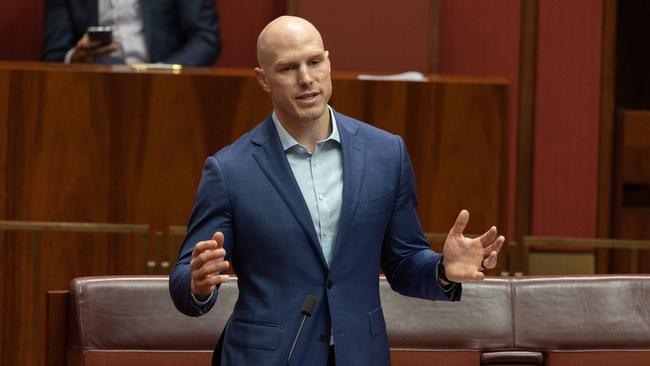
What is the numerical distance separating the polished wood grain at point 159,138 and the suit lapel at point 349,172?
178 centimetres

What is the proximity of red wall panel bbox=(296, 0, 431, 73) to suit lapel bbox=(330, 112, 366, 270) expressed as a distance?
3114mm

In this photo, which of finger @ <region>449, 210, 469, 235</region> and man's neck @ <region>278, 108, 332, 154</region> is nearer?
finger @ <region>449, 210, 469, 235</region>

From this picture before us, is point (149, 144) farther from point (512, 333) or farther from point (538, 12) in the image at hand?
point (538, 12)

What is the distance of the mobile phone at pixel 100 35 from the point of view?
484 centimetres

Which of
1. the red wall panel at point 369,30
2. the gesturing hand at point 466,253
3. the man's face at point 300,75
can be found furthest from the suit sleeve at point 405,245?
the red wall panel at point 369,30

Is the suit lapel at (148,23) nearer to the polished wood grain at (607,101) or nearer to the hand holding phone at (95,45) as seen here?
the hand holding phone at (95,45)

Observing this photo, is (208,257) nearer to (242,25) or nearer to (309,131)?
(309,131)

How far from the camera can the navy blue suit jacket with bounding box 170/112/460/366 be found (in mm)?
2387

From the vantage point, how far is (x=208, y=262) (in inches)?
87.7

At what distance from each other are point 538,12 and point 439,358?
123 inches

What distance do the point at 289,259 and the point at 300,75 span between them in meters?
0.35

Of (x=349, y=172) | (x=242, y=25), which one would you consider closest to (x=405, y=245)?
(x=349, y=172)

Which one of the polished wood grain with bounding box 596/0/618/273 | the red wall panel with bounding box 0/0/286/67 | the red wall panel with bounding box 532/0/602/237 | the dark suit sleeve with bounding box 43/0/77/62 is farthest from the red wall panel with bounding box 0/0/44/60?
the polished wood grain with bounding box 596/0/618/273

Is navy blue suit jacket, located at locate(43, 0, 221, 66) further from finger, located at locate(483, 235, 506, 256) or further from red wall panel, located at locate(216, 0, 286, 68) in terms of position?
finger, located at locate(483, 235, 506, 256)
